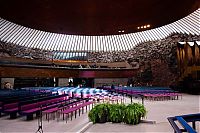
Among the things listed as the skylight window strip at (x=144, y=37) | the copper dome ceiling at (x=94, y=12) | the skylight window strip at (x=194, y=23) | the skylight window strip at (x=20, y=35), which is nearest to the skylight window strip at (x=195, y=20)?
the skylight window strip at (x=194, y=23)

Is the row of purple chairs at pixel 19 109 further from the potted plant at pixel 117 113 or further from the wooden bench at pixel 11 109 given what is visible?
the potted plant at pixel 117 113

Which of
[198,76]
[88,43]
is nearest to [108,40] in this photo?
[88,43]

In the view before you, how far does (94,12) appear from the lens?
2183cm

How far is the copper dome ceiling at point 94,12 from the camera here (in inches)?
764

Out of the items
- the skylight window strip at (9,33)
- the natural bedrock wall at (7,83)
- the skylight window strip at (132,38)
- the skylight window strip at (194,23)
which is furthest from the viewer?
the skylight window strip at (132,38)

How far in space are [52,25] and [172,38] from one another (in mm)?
17755

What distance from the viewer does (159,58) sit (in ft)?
110

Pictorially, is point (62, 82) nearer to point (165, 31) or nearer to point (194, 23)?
point (165, 31)

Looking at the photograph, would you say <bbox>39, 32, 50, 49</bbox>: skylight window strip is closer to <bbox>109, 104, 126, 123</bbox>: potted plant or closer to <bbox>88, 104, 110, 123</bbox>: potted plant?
<bbox>88, 104, 110, 123</bbox>: potted plant

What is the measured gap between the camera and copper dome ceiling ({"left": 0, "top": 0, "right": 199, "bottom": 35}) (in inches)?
764

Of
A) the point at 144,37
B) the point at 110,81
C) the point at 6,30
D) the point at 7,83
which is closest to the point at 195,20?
the point at 144,37

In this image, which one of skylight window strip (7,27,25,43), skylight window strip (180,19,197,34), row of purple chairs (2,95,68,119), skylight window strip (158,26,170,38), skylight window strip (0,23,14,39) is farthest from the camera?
skylight window strip (158,26,170,38)

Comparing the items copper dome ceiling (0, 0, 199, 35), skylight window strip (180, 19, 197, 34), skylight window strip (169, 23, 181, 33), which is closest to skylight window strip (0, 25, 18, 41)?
copper dome ceiling (0, 0, 199, 35)

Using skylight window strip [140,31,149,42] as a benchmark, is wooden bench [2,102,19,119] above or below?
below
